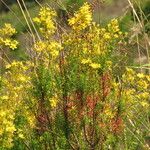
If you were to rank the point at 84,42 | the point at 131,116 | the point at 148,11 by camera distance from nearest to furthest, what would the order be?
the point at 84,42 → the point at 131,116 → the point at 148,11

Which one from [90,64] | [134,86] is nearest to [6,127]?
[90,64]

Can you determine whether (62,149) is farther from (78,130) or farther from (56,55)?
(56,55)

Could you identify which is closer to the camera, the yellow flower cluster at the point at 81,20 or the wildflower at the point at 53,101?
the yellow flower cluster at the point at 81,20

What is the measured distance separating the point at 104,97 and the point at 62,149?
13.3 inches

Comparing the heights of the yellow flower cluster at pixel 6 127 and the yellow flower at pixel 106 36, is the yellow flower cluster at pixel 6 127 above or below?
below

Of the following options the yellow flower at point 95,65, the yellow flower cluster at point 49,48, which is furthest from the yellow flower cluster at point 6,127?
the yellow flower at point 95,65

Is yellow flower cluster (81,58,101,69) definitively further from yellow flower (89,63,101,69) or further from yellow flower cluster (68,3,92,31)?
yellow flower cluster (68,3,92,31)

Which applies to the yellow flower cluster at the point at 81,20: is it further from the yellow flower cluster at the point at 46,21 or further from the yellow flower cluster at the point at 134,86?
the yellow flower cluster at the point at 134,86

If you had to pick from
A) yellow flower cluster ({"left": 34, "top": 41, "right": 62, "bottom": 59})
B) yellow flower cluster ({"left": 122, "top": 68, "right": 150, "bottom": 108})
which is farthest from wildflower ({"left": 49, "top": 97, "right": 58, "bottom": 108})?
yellow flower cluster ({"left": 122, "top": 68, "right": 150, "bottom": 108})

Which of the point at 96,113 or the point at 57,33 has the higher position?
the point at 57,33

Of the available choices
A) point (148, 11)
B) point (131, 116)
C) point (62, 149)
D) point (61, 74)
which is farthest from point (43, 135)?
point (148, 11)

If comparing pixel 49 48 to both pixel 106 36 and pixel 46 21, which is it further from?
pixel 106 36

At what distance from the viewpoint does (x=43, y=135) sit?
338 cm

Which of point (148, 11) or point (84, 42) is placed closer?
point (84, 42)
